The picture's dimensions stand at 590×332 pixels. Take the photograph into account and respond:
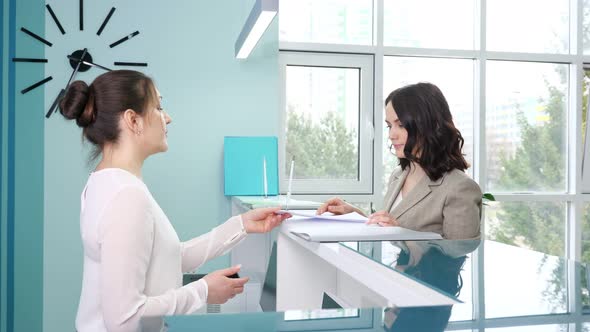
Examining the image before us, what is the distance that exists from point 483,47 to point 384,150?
1.16 meters

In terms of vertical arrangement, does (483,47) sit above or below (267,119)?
above

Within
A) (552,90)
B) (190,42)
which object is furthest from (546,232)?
(190,42)

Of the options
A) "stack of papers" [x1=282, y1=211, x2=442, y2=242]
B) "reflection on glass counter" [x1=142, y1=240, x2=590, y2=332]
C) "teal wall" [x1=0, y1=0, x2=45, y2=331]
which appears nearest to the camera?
"reflection on glass counter" [x1=142, y1=240, x2=590, y2=332]

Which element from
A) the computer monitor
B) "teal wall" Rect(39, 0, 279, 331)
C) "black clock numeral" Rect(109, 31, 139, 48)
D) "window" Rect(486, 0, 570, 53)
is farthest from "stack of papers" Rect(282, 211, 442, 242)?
"window" Rect(486, 0, 570, 53)

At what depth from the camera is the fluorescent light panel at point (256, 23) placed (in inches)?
87.7

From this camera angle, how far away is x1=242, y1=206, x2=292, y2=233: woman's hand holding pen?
64.5 inches

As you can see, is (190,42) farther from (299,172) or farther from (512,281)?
(512,281)

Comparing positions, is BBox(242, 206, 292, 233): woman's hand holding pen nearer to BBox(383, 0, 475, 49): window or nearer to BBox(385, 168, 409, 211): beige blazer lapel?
BBox(385, 168, 409, 211): beige blazer lapel

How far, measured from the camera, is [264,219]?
5.50 ft

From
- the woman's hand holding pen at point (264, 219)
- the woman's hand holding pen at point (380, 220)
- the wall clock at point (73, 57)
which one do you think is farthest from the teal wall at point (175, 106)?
the woman's hand holding pen at point (380, 220)

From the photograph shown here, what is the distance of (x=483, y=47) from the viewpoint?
14.2 feet

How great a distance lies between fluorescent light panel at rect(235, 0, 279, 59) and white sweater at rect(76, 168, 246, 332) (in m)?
1.18

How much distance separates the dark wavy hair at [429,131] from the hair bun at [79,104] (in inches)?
48.6

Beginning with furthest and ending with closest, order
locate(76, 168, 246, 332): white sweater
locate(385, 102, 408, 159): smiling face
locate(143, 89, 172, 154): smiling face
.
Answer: locate(385, 102, 408, 159): smiling face → locate(143, 89, 172, 154): smiling face → locate(76, 168, 246, 332): white sweater
